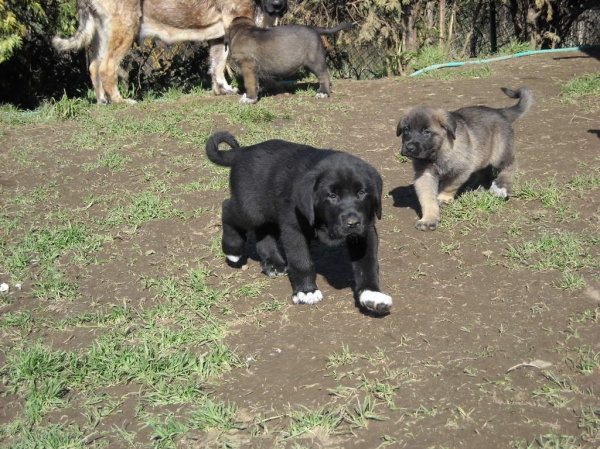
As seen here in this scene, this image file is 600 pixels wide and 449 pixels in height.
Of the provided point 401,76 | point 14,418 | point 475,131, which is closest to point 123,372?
point 14,418

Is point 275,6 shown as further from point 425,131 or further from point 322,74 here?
point 425,131

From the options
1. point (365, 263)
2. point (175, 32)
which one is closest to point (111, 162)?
point (365, 263)

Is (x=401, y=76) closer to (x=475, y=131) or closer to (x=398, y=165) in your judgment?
(x=398, y=165)

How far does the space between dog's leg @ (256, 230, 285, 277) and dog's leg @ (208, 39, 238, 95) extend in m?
6.60

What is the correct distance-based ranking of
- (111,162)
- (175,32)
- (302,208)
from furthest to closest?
1. (175,32)
2. (111,162)
3. (302,208)

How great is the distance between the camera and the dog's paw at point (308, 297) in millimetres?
4695

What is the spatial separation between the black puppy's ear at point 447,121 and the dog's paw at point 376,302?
202 cm

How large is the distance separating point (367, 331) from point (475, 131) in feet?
8.66

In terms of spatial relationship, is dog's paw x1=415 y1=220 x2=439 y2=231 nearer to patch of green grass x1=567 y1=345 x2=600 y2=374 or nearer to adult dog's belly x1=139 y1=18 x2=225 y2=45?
patch of green grass x1=567 y1=345 x2=600 y2=374

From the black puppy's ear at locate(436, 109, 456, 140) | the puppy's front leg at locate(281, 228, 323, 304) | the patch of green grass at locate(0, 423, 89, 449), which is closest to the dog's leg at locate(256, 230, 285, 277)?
Result: the puppy's front leg at locate(281, 228, 323, 304)

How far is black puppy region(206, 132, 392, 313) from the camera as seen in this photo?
167 inches

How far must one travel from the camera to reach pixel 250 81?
10367 millimetres

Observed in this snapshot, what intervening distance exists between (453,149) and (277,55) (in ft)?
17.2

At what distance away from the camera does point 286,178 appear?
4.66m
